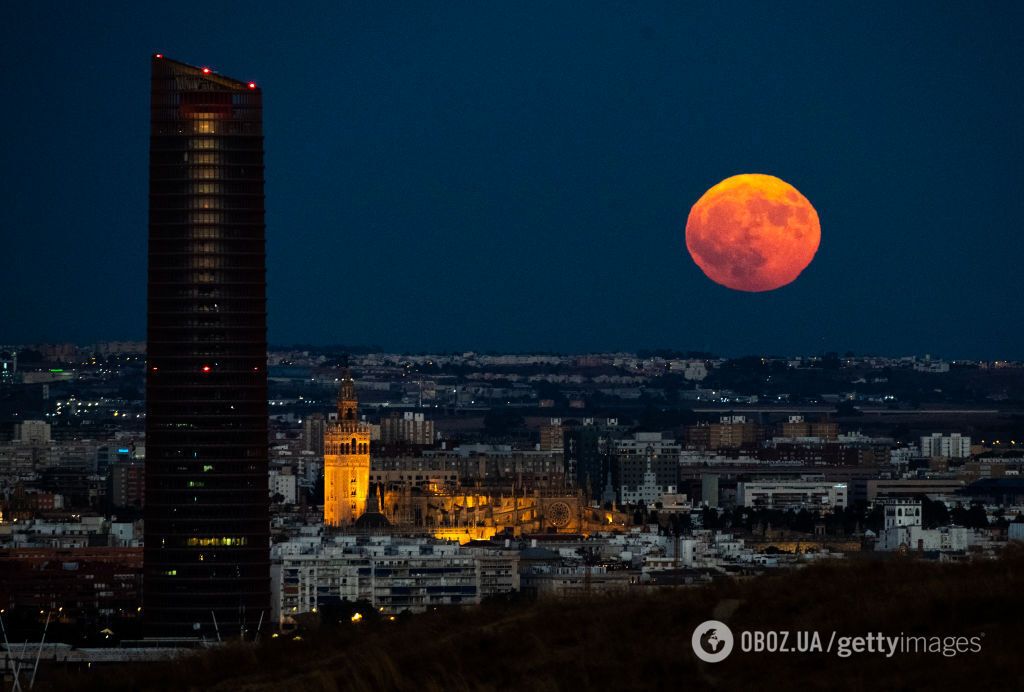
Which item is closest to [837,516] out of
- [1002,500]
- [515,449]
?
[1002,500]

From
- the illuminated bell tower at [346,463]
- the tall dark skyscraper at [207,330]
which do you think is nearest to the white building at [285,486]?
the illuminated bell tower at [346,463]

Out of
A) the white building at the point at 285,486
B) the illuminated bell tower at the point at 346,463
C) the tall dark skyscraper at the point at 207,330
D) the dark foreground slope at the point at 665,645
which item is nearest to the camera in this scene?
the dark foreground slope at the point at 665,645

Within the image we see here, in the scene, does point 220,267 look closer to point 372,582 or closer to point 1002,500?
point 372,582

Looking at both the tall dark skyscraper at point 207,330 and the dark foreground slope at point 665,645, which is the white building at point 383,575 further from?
the dark foreground slope at point 665,645

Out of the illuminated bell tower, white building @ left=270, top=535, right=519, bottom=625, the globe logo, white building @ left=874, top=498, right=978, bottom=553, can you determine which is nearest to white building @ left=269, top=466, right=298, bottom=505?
the illuminated bell tower

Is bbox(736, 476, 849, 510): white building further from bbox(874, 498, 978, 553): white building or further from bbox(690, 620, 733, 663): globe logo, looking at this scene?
bbox(690, 620, 733, 663): globe logo
